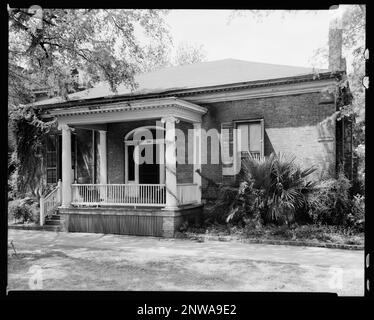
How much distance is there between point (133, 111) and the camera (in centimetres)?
1165

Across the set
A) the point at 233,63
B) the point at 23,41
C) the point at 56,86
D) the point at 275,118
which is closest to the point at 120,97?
the point at 56,86

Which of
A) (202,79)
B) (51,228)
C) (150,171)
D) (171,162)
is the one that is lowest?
(51,228)

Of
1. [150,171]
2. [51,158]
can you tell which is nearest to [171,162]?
[150,171]

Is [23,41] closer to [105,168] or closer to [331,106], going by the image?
[105,168]

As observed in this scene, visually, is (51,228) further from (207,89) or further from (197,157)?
(207,89)

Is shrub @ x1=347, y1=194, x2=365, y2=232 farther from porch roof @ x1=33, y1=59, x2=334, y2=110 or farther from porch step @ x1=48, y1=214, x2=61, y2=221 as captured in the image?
porch step @ x1=48, y1=214, x2=61, y2=221

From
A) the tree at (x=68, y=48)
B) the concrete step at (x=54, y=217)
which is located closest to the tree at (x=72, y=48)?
the tree at (x=68, y=48)

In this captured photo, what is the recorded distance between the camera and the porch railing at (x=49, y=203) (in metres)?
13.1

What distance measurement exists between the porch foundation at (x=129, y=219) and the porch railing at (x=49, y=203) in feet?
3.70

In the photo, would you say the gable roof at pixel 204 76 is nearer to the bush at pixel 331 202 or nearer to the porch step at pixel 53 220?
the bush at pixel 331 202

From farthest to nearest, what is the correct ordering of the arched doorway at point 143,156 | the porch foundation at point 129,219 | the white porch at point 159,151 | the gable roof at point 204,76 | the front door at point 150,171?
the front door at point 150,171, the arched doorway at point 143,156, the gable roof at point 204,76, the white porch at point 159,151, the porch foundation at point 129,219

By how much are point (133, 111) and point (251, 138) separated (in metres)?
A: 3.75

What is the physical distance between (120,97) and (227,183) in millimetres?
5046

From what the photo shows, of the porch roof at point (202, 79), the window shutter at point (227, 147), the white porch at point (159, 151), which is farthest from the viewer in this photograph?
the window shutter at point (227, 147)
